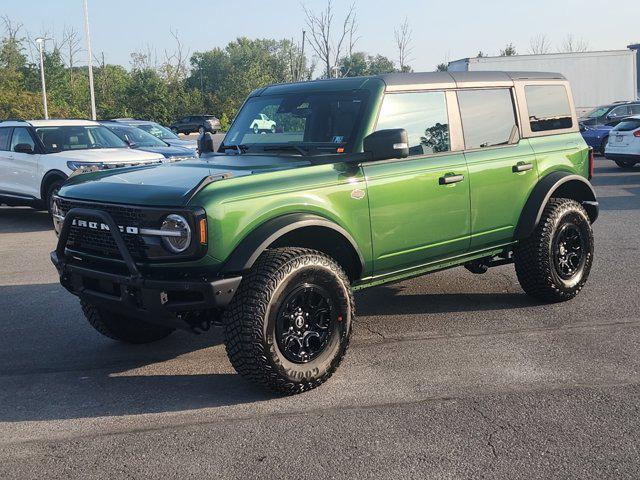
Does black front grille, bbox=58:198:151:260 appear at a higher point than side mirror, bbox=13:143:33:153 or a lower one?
lower

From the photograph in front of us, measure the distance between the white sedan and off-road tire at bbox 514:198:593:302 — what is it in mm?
2344

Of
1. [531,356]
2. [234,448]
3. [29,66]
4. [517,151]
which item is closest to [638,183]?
[517,151]

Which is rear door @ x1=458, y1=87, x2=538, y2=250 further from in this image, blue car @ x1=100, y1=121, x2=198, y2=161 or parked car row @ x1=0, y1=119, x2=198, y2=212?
blue car @ x1=100, y1=121, x2=198, y2=161

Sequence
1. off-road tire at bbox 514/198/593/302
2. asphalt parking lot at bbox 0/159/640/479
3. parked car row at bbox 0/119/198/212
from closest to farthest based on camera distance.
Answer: asphalt parking lot at bbox 0/159/640/479 → off-road tire at bbox 514/198/593/302 → parked car row at bbox 0/119/198/212

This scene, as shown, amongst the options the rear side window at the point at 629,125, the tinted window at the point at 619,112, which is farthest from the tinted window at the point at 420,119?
the tinted window at the point at 619,112

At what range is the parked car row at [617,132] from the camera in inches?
733

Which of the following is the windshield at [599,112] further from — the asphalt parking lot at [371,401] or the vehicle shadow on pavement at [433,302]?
the vehicle shadow on pavement at [433,302]

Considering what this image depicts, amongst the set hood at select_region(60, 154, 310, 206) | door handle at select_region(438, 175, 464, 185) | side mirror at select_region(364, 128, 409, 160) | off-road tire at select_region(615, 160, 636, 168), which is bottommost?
off-road tire at select_region(615, 160, 636, 168)

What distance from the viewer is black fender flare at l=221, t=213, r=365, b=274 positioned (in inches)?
172

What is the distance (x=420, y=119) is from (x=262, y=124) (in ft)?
4.12

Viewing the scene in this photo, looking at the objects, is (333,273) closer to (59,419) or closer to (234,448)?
(234,448)

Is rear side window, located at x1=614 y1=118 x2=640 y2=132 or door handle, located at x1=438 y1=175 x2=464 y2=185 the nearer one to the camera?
door handle, located at x1=438 y1=175 x2=464 y2=185

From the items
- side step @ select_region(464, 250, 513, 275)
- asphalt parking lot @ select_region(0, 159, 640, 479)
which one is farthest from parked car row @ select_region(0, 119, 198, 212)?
side step @ select_region(464, 250, 513, 275)

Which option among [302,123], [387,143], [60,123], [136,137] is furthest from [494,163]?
[136,137]
